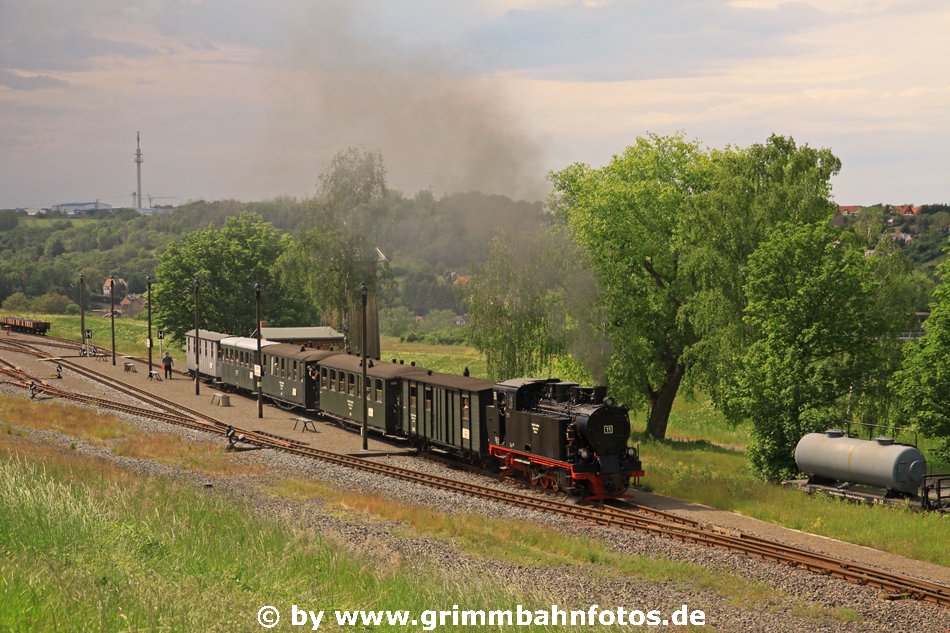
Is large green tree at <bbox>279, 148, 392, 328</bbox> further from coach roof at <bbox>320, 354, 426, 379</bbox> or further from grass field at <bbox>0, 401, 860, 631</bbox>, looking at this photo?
grass field at <bbox>0, 401, 860, 631</bbox>

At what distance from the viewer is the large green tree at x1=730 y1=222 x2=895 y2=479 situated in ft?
103

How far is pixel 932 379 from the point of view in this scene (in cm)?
2939

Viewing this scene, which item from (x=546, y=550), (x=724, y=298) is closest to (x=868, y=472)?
(x=546, y=550)

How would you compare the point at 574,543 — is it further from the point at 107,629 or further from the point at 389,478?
the point at 107,629

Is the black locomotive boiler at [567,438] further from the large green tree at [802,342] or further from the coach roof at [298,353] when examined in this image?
the coach roof at [298,353]

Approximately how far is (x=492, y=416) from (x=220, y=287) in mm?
52515

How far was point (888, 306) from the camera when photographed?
3903 centimetres

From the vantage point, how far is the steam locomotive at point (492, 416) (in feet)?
84.3

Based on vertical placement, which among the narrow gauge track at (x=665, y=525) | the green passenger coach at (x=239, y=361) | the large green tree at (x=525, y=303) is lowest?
the narrow gauge track at (x=665, y=525)

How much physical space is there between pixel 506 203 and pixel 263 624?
3812 centimetres

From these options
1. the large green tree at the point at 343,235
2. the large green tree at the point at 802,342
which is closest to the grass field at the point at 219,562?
the large green tree at the point at 802,342

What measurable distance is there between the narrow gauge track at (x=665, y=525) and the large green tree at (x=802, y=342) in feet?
27.4

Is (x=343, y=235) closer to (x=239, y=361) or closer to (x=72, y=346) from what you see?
(x=239, y=361)

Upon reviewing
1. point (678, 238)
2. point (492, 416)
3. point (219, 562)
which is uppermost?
point (678, 238)
